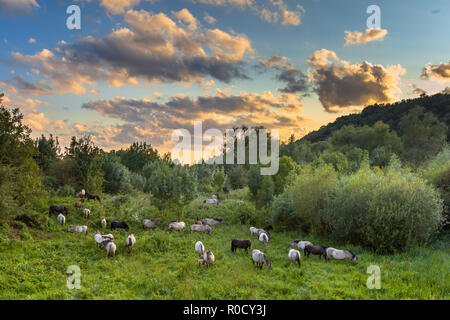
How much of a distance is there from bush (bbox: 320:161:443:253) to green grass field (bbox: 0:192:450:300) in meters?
1.00

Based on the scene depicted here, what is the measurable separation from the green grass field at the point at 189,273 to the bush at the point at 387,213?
999 mm

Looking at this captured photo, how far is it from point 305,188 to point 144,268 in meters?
14.3

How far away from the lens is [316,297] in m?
9.34

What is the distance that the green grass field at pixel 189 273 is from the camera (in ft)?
31.9

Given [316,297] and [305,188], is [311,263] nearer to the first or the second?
[316,297]

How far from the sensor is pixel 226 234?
21.9 meters

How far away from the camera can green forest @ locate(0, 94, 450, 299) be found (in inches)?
404

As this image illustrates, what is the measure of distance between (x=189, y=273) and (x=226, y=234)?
10.2 metres

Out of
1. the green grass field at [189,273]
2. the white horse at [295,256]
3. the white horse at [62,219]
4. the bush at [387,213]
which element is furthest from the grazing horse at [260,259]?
the white horse at [62,219]

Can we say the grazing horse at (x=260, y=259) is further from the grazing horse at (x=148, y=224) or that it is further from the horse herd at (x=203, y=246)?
the grazing horse at (x=148, y=224)

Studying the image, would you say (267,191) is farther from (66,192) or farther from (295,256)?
(66,192)

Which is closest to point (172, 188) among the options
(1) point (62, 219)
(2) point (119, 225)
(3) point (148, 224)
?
(3) point (148, 224)

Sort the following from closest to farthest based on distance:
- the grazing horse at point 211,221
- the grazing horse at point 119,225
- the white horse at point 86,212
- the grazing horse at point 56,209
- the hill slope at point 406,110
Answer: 1. the grazing horse at point 119,225
2. the grazing horse at point 56,209
3. the white horse at point 86,212
4. the grazing horse at point 211,221
5. the hill slope at point 406,110
